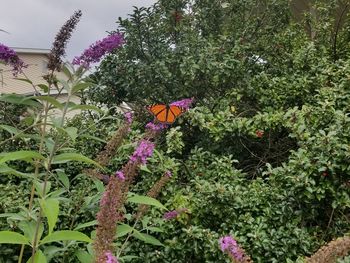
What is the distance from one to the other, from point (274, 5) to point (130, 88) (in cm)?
223

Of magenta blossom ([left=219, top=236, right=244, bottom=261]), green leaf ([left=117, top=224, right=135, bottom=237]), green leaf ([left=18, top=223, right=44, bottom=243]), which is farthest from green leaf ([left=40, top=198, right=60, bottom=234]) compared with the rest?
magenta blossom ([left=219, top=236, right=244, bottom=261])

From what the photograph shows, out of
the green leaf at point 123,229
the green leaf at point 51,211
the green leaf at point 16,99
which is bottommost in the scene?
the green leaf at point 123,229

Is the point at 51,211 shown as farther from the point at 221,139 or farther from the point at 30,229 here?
the point at 221,139

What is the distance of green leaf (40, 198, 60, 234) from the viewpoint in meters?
1.40

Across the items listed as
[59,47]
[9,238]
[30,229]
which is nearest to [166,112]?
[59,47]

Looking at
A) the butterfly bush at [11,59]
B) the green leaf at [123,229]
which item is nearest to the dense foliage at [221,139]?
the green leaf at [123,229]

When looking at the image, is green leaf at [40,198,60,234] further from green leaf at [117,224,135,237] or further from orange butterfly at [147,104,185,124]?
orange butterfly at [147,104,185,124]

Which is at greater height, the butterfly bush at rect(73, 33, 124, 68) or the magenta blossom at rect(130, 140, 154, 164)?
the butterfly bush at rect(73, 33, 124, 68)

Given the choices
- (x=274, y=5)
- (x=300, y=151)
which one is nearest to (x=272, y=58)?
(x=274, y=5)

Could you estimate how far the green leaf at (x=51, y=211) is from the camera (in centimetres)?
140

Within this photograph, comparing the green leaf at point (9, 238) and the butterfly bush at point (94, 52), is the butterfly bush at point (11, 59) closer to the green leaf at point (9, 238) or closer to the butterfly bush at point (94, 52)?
the butterfly bush at point (94, 52)

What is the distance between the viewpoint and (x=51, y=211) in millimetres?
1449

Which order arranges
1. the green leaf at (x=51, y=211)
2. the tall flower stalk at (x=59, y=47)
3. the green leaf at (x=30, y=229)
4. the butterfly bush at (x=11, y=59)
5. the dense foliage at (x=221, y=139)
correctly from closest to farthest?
the green leaf at (x=51, y=211) < the green leaf at (x=30, y=229) < the tall flower stalk at (x=59, y=47) < the butterfly bush at (x=11, y=59) < the dense foliage at (x=221, y=139)

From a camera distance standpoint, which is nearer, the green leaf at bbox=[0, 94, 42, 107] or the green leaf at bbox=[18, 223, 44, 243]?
the green leaf at bbox=[18, 223, 44, 243]
